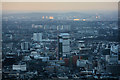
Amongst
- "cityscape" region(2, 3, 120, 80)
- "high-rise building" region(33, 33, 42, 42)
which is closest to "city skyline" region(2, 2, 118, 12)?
"cityscape" region(2, 3, 120, 80)

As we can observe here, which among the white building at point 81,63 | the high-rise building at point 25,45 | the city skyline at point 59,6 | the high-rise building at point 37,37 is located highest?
the city skyline at point 59,6

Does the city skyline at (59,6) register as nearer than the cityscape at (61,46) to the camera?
No

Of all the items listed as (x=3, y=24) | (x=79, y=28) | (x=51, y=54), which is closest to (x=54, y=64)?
(x=51, y=54)

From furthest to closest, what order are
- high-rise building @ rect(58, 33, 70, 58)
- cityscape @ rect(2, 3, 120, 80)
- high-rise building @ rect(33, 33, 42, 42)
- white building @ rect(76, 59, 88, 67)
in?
high-rise building @ rect(33, 33, 42, 42) → high-rise building @ rect(58, 33, 70, 58) → white building @ rect(76, 59, 88, 67) → cityscape @ rect(2, 3, 120, 80)

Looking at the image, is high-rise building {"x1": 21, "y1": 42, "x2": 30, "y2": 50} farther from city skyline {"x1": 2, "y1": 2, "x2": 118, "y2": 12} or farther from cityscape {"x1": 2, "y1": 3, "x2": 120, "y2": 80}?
city skyline {"x1": 2, "y1": 2, "x2": 118, "y2": 12}

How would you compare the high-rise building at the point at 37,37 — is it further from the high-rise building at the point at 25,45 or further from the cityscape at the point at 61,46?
the high-rise building at the point at 25,45

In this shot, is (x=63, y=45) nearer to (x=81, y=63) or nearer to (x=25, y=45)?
(x=81, y=63)

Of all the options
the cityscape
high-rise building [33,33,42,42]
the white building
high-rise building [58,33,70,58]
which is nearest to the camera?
the cityscape

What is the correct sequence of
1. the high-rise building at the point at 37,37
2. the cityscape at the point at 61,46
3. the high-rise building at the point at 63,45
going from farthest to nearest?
the high-rise building at the point at 37,37
the high-rise building at the point at 63,45
the cityscape at the point at 61,46

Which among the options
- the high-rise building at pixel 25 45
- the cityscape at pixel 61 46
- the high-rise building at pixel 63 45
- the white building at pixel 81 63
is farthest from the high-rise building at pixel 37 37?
the white building at pixel 81 63
